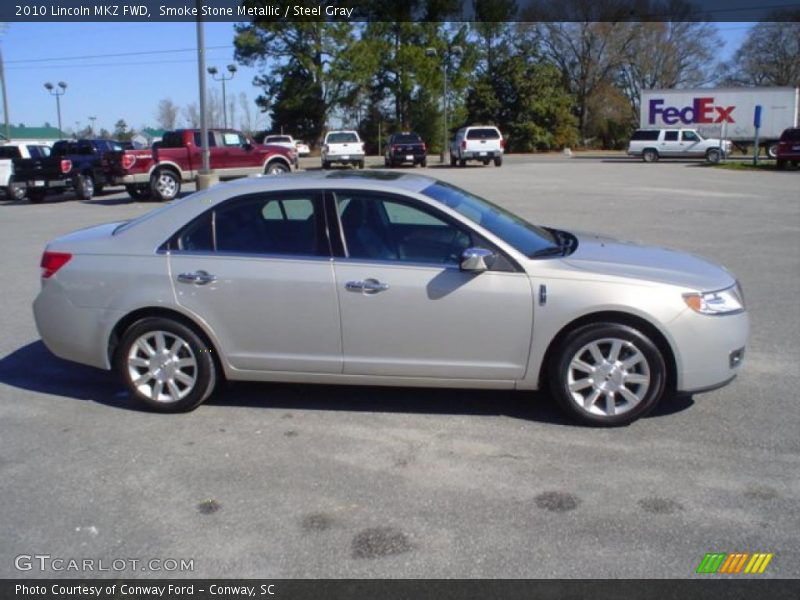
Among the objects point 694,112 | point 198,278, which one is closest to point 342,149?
point 694,112

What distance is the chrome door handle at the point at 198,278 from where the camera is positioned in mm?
5020

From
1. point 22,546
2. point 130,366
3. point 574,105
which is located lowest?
point 22,546

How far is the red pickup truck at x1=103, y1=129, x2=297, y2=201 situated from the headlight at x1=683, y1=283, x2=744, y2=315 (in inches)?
690

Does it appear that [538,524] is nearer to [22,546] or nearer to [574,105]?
[22,546]

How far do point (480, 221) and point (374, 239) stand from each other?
75 centimetres

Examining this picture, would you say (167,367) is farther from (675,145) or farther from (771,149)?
(771,149)

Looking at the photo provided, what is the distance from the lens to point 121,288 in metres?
5.14

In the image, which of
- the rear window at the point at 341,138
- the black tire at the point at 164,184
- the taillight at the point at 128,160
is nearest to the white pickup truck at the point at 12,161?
the taillight at the point at 128,160

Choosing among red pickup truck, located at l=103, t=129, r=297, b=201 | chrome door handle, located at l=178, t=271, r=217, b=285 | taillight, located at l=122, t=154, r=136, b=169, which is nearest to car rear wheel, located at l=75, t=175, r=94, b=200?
red pickup truck, located at l=103, t=129, r=297, b=201

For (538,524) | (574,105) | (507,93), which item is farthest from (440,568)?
(574,105)

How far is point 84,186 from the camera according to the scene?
2361 cm

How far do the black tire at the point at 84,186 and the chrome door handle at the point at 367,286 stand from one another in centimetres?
2120

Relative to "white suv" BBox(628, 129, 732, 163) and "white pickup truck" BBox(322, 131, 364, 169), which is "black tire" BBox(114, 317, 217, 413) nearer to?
"white pickup truck" BBox(322, 131, 364, 169)

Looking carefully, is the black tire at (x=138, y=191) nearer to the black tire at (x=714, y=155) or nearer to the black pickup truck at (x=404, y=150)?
the black pickup truck at (x=404, y=150)
